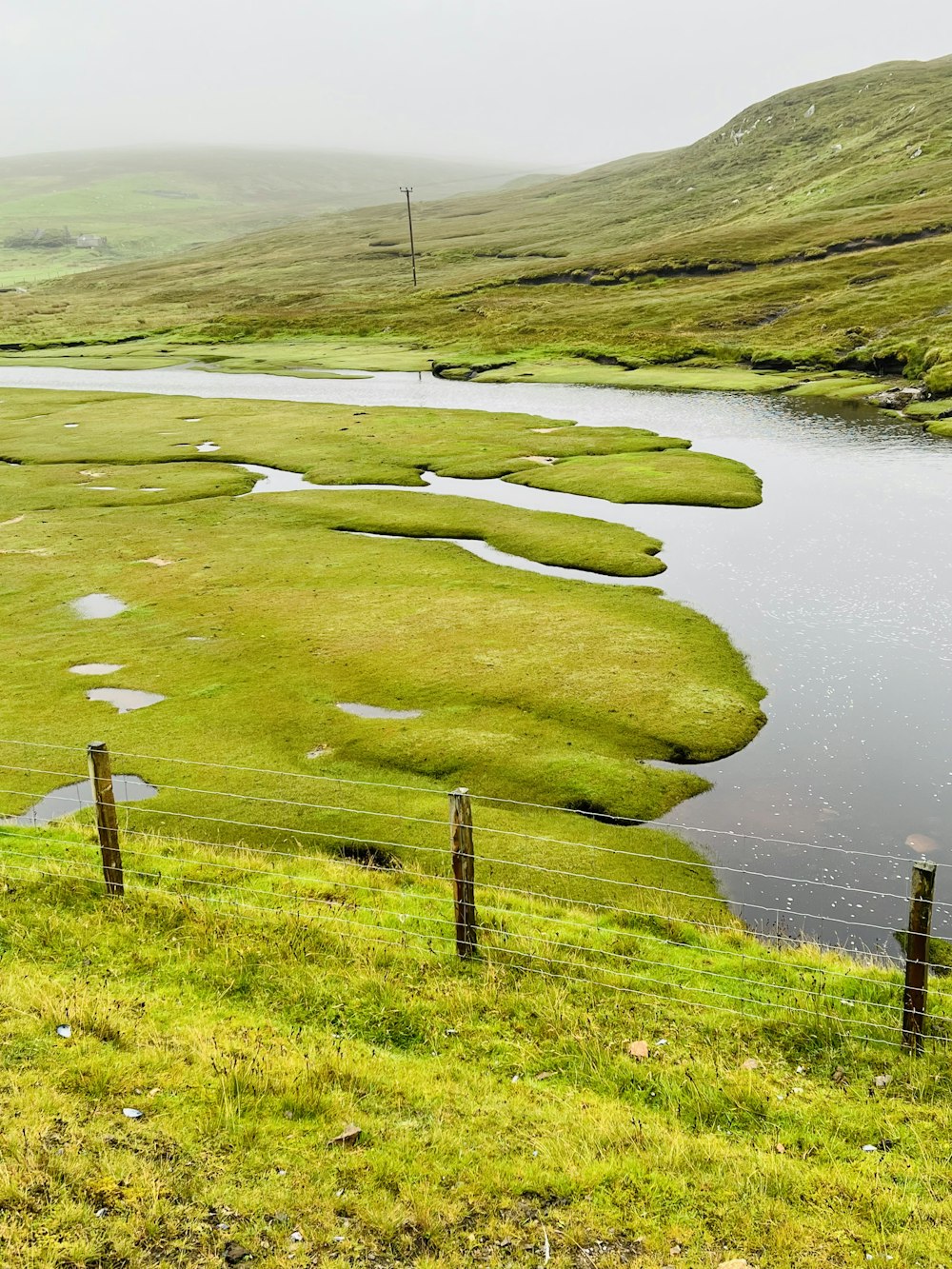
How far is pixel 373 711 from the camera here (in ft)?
112

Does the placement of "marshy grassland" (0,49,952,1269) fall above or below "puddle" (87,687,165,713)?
above

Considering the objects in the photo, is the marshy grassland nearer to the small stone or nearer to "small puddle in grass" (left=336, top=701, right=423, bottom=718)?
the small stone

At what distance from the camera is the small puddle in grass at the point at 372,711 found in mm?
33541

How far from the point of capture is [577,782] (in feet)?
93.6

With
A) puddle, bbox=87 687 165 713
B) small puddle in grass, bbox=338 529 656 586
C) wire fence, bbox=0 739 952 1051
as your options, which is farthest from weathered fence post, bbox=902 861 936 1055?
small puddle in grass, bbox=338 529 656 586

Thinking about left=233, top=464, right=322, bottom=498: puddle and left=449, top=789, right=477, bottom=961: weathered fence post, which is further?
left=233, top=464, right=322, bottom=498: puddle

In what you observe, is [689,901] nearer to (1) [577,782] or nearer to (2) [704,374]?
(1) [577,782]

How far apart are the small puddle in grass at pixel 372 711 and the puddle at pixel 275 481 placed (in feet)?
125

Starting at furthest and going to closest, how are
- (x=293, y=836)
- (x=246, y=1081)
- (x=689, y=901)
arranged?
1. (x=293, y=836)
2. (x=689, y=901)
3. (x=246, y=1081)

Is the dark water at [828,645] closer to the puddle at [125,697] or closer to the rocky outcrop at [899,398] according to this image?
the rocky outcrop at [899,398]

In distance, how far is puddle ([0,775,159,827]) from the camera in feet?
87.6

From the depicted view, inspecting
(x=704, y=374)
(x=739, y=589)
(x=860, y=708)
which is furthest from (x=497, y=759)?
(x=704, y=374)

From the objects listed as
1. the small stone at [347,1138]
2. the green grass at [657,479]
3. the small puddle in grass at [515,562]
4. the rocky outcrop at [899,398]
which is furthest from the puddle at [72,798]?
the rocky outcrop at [899,398]

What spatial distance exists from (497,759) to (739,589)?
72.5ft
